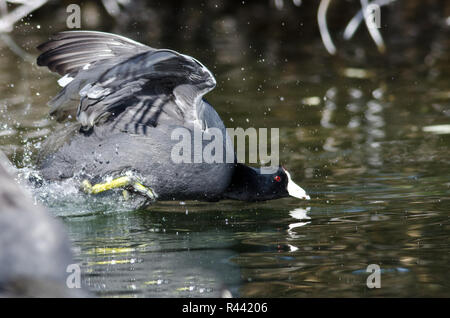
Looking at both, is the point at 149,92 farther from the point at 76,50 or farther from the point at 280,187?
the point at 280,187

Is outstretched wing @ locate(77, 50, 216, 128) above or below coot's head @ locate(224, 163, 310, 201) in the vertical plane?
above

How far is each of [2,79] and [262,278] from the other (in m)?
7.72

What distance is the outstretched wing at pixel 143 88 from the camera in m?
4.63

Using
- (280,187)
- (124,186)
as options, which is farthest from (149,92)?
(280,187)

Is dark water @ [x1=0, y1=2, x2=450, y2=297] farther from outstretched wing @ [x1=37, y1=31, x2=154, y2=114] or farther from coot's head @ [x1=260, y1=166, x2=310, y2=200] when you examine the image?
outstretched wing @ [x1=37, y1=31, x2=154, y2=114]

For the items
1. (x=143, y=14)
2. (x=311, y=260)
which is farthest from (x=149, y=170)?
(x=143, y=14)

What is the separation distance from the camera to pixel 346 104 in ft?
27.9

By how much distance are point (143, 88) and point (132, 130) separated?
0.35 metres

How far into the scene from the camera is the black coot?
16.3 ft

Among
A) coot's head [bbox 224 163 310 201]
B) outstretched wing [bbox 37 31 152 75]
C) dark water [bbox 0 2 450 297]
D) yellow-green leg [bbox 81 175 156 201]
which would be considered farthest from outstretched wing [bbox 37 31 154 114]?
coot's head [bbox 224 163 310 201]

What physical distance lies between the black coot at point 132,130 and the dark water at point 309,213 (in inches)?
8.4

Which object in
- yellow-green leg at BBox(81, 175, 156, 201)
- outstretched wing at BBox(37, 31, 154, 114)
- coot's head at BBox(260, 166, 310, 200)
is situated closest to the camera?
outstretched wing at BBox(37, 31, 154, 114)
